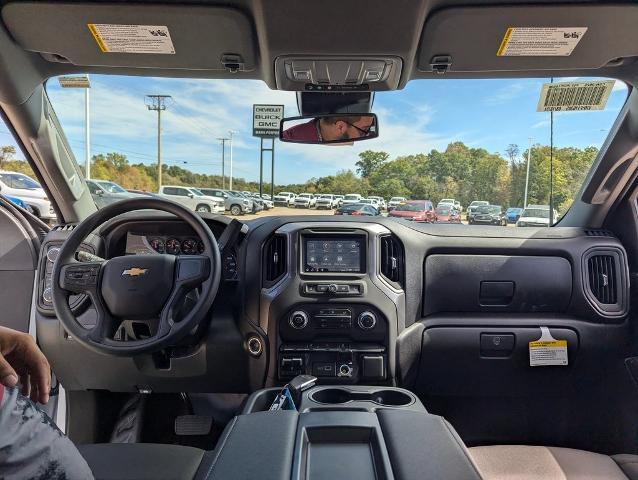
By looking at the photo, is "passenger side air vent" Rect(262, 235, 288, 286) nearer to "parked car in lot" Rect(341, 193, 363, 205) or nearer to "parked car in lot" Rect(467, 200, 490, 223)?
"parked car in lot" Rect(341, 193, 363, 205)

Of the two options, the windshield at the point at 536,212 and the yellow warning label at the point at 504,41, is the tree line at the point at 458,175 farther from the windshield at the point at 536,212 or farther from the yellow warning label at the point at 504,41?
the yellow warning label at the point at 504,41

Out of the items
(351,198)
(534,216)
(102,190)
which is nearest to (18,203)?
(102,190)

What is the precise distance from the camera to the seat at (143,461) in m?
1.45

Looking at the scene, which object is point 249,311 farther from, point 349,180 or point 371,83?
point 371,83

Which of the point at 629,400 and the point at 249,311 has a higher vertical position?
the point at 249,311

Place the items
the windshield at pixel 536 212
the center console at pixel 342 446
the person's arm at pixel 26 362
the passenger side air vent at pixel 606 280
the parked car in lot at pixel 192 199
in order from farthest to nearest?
1. the windshield at pixel 536 212
2. the passenger side air vent at pixel 606 280
3. the parked car in lot at pixel 192 199
4. the person's arm at pixel 26 362
5. the center console at pixel 342 446

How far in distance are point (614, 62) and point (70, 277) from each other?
2704 millimetres

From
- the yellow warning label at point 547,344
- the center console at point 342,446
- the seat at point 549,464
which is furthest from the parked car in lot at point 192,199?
the yellow warning label at point 547,344

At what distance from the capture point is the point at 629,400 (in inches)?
108

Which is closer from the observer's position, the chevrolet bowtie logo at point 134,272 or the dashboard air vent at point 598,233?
the chevrolet bowtie logo at point 134,272

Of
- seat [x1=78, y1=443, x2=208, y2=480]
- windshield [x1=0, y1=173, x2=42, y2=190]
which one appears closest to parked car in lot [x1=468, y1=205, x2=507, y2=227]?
seat [x1=78, y1=443, x2=208, y2=480]

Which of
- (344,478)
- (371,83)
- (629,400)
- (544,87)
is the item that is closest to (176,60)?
(371,83)

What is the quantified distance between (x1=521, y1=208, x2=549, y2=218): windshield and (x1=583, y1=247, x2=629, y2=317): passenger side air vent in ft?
1.07

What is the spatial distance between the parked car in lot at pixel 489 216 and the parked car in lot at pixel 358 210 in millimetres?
577
